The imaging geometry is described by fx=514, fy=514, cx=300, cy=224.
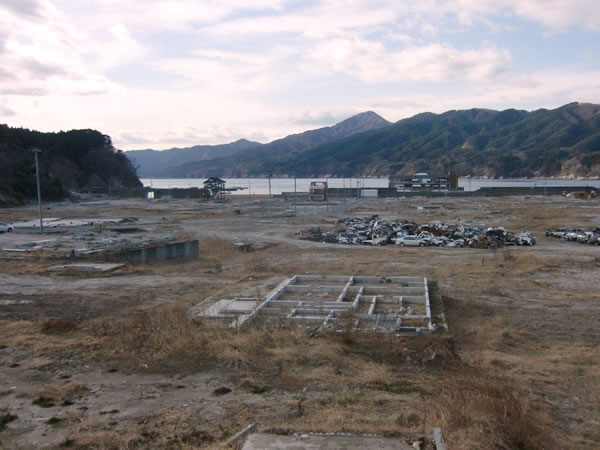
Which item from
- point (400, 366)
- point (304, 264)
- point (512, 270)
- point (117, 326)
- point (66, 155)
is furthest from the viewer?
point (66, 155)

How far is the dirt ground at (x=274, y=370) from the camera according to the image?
8227 millimetres

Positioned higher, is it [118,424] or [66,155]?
[66,155]

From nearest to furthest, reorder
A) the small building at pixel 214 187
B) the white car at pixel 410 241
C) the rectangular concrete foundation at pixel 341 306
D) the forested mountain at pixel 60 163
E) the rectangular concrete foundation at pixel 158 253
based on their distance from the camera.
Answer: the rectangular concrete foundation at pixel 341 306 < the rectangular concrete foundation at pixel 158 253 < the white car at pixel 410 241 < the forested mountain at pixel 60 163 < the small building at pixel 214 187

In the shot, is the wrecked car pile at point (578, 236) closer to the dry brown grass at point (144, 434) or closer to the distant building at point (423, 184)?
the dry brown grass at point (144, 434)

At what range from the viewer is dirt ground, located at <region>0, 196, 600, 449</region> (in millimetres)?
8227

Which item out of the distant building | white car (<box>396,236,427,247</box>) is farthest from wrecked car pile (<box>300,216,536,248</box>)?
the distant building

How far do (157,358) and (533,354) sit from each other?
9.52 m

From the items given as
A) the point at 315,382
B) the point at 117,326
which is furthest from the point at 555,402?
the point at 117,326

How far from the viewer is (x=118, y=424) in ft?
28.4

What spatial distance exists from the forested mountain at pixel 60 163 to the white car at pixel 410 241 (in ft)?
240

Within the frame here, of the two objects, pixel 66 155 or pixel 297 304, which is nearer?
pixel 297 304

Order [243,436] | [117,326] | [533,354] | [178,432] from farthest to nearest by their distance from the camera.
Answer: [117,326] → [533,354] → [178,432] → [243,436]

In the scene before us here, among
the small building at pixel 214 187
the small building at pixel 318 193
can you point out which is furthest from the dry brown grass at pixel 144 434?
the small building at pixel 214 187

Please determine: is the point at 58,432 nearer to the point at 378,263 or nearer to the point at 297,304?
the point at 297,304
